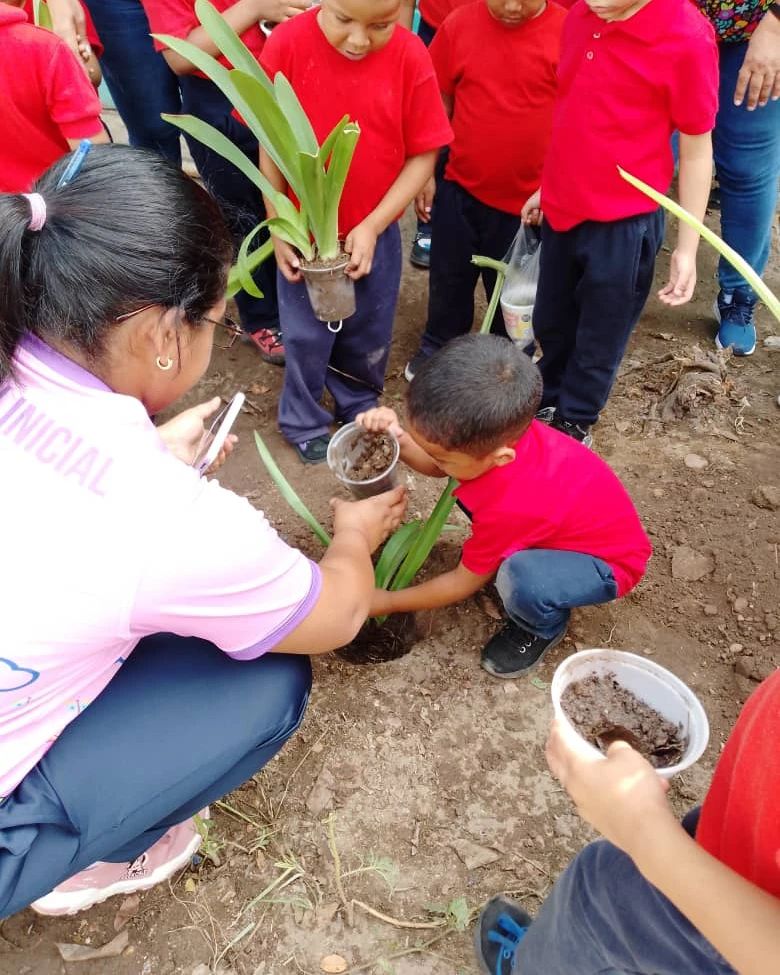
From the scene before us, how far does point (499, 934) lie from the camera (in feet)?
4.28

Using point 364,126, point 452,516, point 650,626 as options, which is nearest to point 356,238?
point 364,126

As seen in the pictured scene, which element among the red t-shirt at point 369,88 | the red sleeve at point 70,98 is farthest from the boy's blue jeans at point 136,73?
the red t-shirt at point 369,88

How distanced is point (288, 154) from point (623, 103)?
0.86 m

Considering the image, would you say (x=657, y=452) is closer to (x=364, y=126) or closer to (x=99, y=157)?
(x=364, y=126)

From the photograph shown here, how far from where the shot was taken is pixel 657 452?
2.34m

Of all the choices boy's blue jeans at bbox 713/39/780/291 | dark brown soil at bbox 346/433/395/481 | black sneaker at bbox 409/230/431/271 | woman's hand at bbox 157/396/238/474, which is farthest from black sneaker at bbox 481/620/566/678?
black sneaker at bbox 409/230/431/271

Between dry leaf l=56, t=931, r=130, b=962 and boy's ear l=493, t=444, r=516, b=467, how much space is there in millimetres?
1195

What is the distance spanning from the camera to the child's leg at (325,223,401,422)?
7.31 feet

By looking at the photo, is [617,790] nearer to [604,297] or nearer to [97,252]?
[97,252]

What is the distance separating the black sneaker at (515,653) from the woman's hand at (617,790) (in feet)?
2.79

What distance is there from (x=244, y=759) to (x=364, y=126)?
1675 millimetres

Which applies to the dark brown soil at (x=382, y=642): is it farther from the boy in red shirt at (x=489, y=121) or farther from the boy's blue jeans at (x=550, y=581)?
the boy in red shirt at (x=489, y=121)

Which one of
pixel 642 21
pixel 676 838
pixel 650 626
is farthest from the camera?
pixel 650 626

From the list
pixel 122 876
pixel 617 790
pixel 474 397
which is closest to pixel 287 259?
pixel 474 397
